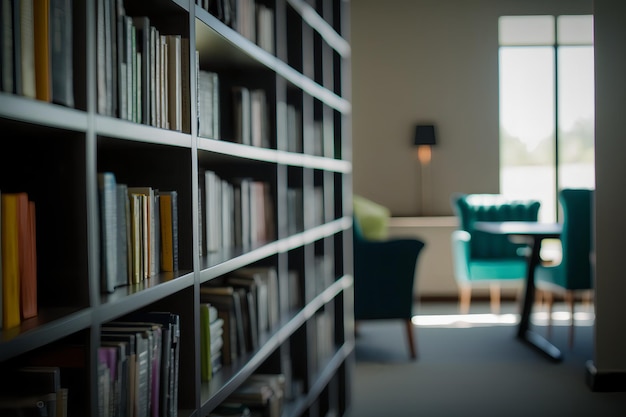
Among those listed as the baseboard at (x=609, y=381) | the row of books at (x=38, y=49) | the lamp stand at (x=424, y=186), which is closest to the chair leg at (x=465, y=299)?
the lamp stand at (x=424, y=186)

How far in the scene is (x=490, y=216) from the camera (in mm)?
6828

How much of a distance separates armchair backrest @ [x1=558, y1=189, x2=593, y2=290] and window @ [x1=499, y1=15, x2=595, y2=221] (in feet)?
9.52

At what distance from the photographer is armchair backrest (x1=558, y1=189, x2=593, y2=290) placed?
489 cm

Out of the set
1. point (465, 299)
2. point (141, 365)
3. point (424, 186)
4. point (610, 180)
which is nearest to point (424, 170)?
point (424, 186)

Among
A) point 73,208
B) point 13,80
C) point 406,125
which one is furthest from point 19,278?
point 406,125

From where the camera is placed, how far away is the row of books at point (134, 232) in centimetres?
147

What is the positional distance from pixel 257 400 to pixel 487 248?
14.4 feet

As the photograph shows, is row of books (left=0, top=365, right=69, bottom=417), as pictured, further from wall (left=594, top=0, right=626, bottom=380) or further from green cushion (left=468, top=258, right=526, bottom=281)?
green cushion (left=468, top=258, right=526, bottom=281)

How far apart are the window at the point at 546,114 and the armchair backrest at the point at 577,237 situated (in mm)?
2903

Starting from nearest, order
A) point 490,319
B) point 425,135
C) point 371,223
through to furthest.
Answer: point 371,223
point 490,319
point 425,135

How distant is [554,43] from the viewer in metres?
7.90

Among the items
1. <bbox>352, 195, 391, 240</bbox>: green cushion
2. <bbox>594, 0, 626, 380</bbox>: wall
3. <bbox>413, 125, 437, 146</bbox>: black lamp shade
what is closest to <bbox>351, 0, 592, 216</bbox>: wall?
<bbox>413, 125, 437, 146</bbox>: black lamp shade

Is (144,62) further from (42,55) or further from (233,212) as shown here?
(233,212)

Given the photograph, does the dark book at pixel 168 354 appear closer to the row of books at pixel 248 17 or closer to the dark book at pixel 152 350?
the dark book at pixel 152 350
